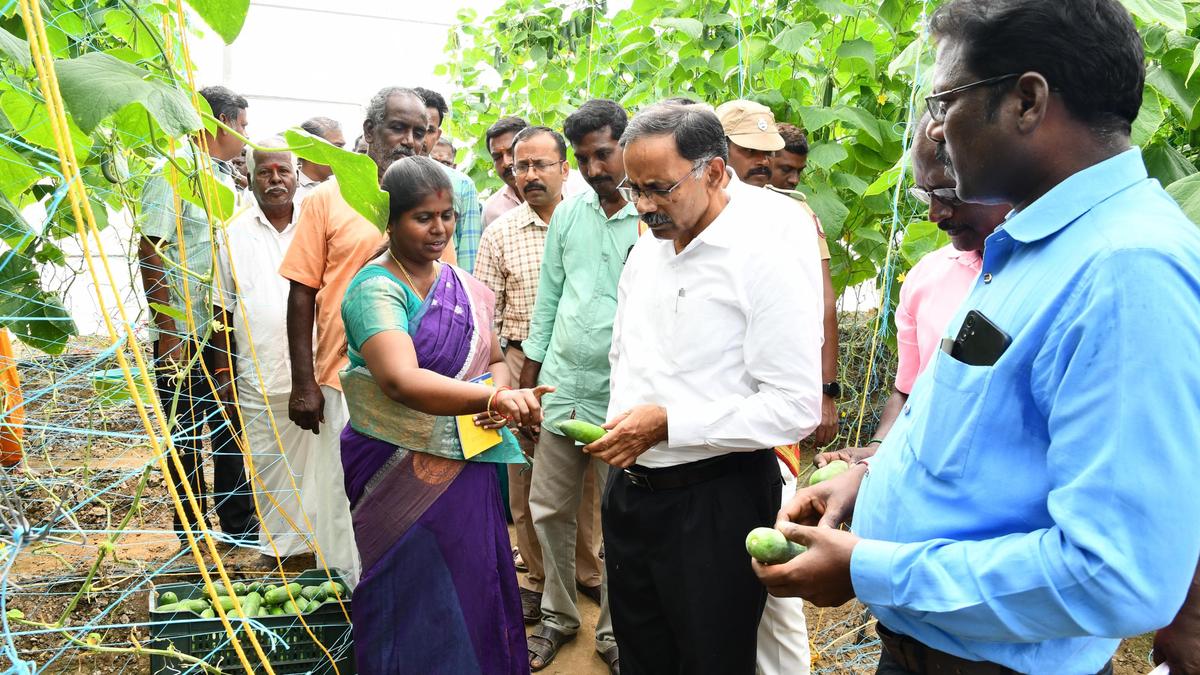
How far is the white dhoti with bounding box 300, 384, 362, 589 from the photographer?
354 centimetres

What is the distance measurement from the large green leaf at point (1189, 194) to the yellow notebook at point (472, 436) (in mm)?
1712

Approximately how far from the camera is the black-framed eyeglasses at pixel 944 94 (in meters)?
1.12

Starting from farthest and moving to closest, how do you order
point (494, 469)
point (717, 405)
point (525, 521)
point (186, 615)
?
point (525, 521) < point (186, 615) < point (494, 469) < point (717, 405)

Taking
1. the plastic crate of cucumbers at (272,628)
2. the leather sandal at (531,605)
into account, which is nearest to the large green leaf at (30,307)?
the plastic crate of cucumbers at (272,628)

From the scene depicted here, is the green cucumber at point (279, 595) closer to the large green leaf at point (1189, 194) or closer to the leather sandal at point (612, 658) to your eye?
the leather sandal at point (612, 658)

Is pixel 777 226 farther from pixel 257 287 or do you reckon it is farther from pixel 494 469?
pixel 257 287

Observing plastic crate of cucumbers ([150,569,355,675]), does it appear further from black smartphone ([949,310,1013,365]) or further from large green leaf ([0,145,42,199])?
black smartphone ([949,310,1013,365])

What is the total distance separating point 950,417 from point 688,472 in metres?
1.16

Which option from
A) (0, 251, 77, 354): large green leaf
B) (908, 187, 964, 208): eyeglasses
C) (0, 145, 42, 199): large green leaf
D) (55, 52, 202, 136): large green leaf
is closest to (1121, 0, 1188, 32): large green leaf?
(908, 187, 964, 208): eyeglasses

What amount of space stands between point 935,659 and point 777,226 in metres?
1.24

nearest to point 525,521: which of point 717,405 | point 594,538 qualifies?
point 594,538

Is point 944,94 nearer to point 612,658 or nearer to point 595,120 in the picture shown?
point 595,120

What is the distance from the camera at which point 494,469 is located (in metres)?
2.69

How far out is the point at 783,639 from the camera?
2555 millimetres
